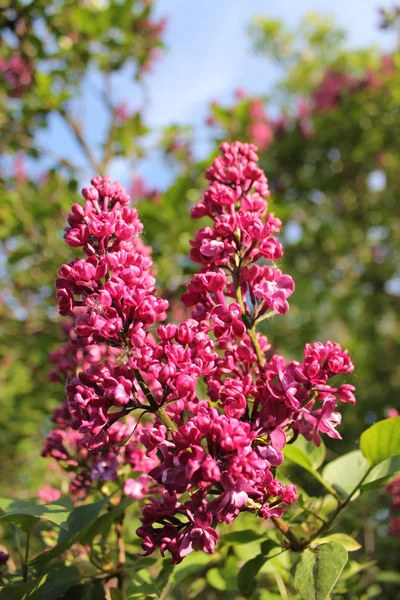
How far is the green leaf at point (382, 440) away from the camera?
958mm

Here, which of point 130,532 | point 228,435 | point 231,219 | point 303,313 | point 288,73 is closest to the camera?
point 228,435

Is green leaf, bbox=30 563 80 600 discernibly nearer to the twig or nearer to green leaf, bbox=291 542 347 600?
green leaf, bbox=291 542 347 600

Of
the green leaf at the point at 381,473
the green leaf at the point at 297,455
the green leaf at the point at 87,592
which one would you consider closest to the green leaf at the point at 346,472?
the green leaf at the point at 381,473

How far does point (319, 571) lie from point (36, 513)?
478 millimetres

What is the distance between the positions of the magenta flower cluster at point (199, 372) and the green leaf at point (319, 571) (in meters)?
0.12

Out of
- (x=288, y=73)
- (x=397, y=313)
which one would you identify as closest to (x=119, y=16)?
(x=397, y=313)

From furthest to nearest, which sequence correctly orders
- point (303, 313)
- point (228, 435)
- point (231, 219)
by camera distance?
point (303, 313) → point (231, 219) → point (228, 435)

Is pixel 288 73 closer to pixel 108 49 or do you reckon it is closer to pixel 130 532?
pixel 108 49

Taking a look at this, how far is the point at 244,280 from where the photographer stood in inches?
39.4

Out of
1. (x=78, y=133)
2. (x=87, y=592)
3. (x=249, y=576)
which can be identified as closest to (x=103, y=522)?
(x=87, y=592)

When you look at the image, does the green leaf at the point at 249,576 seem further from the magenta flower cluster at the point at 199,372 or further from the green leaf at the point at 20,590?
the green leaf at the point at 20,590

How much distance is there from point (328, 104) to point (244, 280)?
20.2 feet

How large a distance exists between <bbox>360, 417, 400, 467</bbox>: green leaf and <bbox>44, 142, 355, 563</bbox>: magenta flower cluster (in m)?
0.11

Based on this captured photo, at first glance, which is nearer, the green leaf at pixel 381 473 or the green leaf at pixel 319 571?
the green leaf at pixel 319 571
